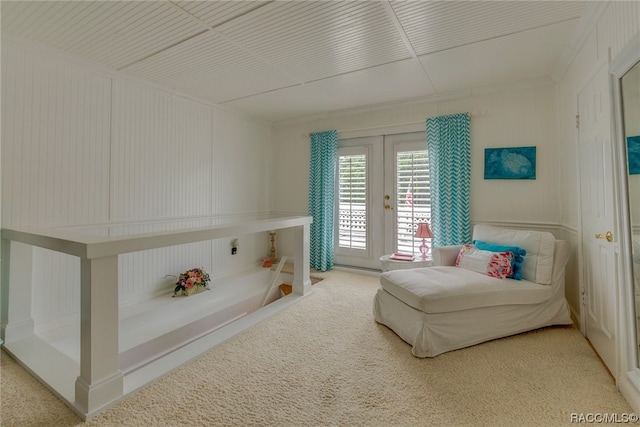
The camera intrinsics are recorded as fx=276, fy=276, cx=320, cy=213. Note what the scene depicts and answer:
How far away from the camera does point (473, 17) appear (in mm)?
1906

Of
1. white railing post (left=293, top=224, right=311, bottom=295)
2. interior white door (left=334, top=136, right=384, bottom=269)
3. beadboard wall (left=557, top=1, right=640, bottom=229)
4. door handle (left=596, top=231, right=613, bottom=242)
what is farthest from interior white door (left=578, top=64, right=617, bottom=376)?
white railing post (left=293, top=224, right=311, bottom=295)

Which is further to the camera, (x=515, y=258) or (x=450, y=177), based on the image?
(x=450, y=177)

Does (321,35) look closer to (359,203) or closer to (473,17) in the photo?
(473,17)

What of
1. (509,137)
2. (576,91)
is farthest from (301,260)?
(576,91)

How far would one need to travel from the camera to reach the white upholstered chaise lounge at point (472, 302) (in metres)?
1.95

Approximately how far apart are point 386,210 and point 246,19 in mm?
2690

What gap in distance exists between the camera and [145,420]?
1359 millimetres

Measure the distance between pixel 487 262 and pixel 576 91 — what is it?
5.05 feet

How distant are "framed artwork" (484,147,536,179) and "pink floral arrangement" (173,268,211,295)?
11.4 feet

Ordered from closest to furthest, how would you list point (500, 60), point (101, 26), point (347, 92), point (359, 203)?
point (101, 26) < point (500, 60) < point (347, 92) < point (359, 203)

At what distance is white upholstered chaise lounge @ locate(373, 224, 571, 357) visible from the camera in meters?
1.95


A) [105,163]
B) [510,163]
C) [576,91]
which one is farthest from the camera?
[510,163]

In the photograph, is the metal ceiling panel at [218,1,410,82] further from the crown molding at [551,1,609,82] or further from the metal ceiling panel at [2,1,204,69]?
the crown molding at [551,1,609,82]

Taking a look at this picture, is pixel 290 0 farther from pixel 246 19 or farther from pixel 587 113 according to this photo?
pixel 587 113
